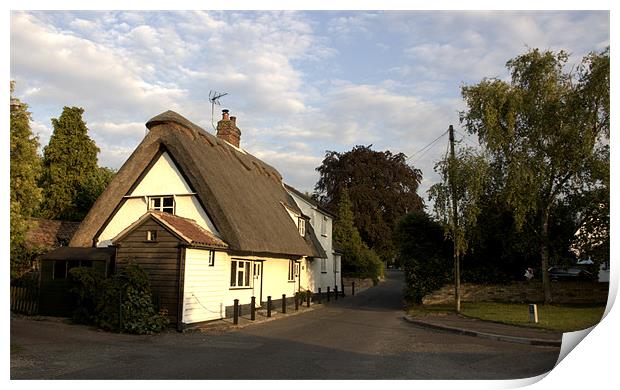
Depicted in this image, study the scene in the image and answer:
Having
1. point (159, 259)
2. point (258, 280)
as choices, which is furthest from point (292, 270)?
point (159, 259)

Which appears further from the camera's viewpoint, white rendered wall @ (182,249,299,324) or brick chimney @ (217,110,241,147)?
brick chimney @ (217,110,241,147)

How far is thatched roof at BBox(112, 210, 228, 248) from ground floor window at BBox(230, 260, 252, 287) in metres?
1.76

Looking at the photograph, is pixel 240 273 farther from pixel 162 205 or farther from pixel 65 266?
pixel 65 266

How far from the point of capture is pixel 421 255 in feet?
78.3

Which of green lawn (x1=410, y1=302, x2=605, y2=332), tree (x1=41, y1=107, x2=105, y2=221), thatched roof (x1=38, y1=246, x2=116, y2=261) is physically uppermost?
tree (x1=41, y1=107, x2=105, y2=221)

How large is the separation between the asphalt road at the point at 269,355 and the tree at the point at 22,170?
2815 mm

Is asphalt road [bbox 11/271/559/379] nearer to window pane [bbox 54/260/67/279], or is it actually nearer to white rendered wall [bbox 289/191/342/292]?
window pane [bbox 54/260/67/279]

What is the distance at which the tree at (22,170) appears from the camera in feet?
34.5

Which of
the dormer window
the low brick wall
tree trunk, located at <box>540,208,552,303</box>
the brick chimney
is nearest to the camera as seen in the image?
the low brick wall

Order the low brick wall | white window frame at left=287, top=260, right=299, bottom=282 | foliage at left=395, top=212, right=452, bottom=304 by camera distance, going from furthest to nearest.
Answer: white window frame at left=287, top=260, right=299, bottom=282
foliage at left=395, top=212, right=452, bottom=304
the low brick wall

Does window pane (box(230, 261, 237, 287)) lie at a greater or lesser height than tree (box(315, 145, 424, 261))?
lesser

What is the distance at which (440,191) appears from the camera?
786 inches

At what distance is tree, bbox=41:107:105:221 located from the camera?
26.5 m

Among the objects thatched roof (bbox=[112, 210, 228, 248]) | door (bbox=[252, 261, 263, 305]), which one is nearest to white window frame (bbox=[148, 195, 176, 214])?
thatched roof (bbox=[112, 210, 228, 248])
